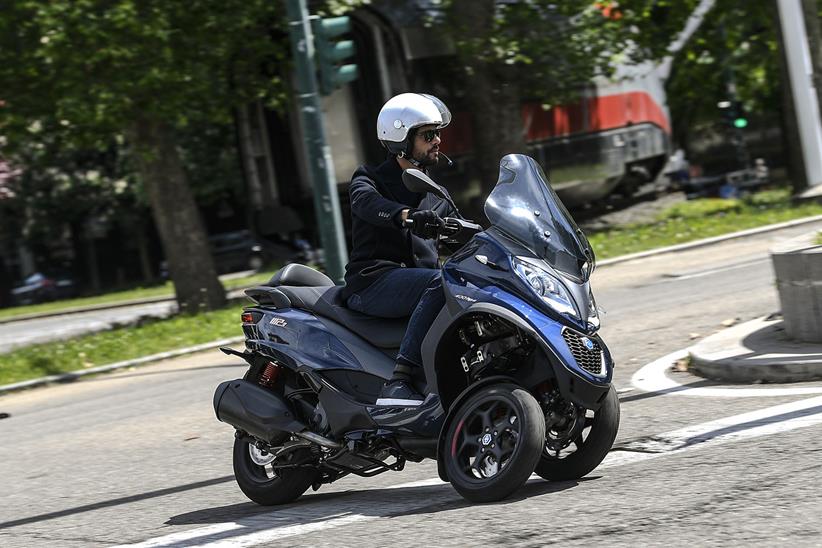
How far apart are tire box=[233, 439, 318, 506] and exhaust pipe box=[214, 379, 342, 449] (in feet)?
0.73

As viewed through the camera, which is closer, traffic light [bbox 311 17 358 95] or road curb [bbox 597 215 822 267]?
traffic light [bbox 311 17 358 95]

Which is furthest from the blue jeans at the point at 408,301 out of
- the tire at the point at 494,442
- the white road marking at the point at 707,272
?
the white road marking at the point at 707,272

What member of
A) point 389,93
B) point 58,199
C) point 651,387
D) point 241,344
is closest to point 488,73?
point 389,93

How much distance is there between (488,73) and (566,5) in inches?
67.9

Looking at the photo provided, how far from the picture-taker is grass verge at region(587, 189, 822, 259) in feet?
66.3

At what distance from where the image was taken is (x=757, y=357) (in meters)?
8.17

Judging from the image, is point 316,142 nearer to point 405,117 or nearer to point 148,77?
point 148,77

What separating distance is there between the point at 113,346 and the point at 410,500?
1056 cm

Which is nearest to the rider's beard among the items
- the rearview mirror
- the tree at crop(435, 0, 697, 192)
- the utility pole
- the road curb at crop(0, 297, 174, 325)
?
the rearview mirror

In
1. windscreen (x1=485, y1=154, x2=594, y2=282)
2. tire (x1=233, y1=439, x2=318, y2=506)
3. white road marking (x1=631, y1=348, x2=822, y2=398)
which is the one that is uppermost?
windscreen (x1=485, y1=154, x2=594, y2=282)

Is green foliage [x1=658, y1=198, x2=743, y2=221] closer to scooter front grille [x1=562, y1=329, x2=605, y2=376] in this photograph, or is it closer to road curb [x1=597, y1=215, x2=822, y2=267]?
road curb [x1=597, y1=215, x2=822, y2=267]

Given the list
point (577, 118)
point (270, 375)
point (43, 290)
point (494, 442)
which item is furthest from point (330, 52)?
point (43, 290)

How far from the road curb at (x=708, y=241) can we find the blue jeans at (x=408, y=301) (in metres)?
13.1

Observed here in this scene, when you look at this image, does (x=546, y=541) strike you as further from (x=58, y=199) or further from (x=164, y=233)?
(x=58, y=199)
